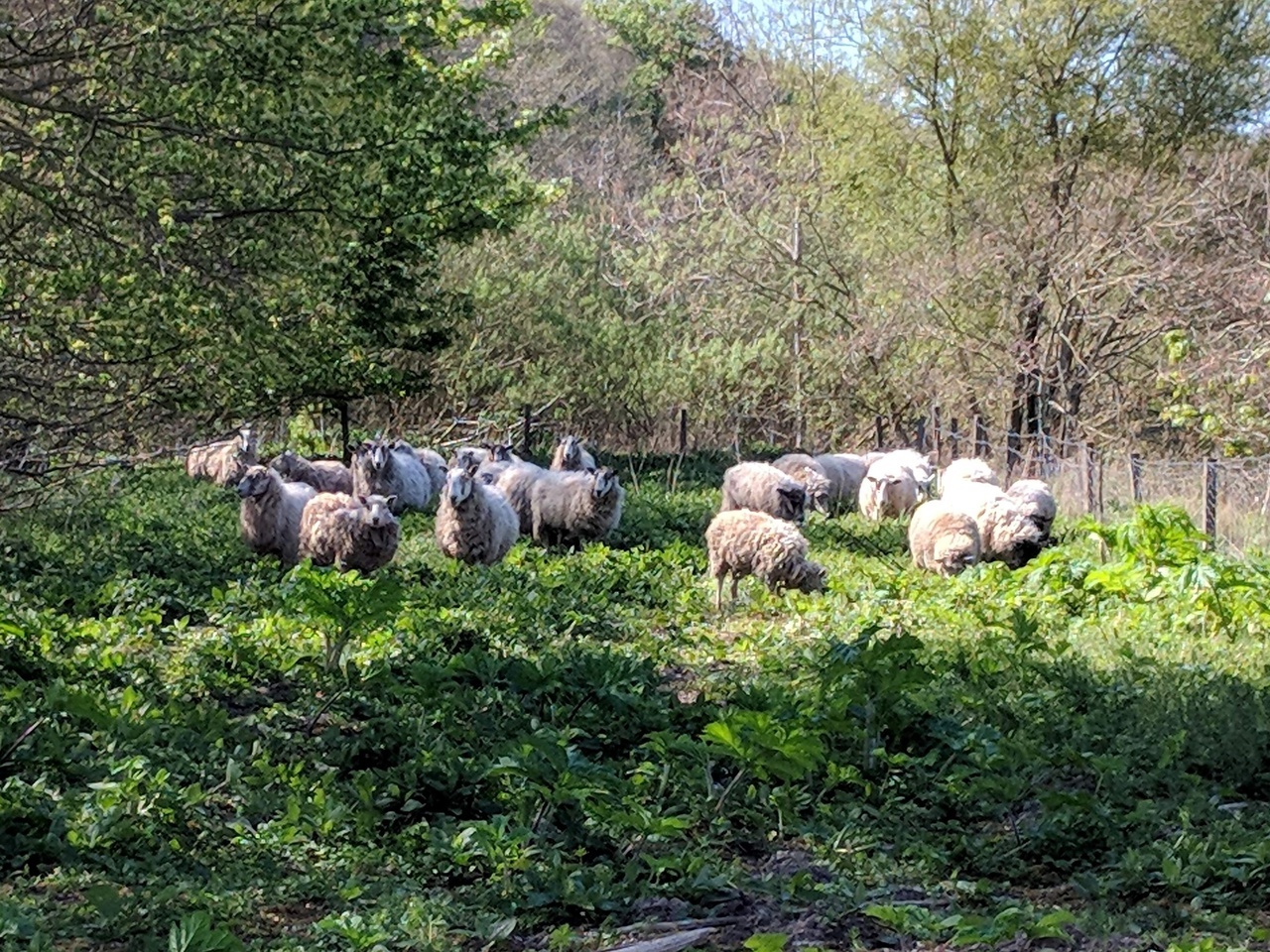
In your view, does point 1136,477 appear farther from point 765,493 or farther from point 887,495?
point 765,493

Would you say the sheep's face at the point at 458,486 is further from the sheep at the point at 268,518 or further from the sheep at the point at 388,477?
the sheep at the point at 388,477

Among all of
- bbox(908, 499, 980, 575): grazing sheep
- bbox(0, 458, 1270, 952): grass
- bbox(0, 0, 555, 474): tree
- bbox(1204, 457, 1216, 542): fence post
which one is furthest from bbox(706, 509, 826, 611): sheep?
bbox(1204, 457, 1216, 542): fence post

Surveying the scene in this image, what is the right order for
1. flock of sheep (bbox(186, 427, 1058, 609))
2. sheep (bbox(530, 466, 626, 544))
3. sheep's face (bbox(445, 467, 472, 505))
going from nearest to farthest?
flock of sheep (bbox(186, 427, 1058, 609))
sheep's face (bbox(445, 467, 472, 505))
sheep (bbox(530, 466, 626, 544))

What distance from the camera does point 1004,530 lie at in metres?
14.3

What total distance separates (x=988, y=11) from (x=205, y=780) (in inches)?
799

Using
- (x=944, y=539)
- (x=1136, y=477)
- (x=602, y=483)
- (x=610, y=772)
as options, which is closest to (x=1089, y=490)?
(x=1136, y=477)

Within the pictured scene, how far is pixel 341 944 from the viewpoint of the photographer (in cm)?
441

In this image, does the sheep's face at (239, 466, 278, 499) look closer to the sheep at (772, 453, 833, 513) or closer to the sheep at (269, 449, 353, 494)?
the sheep at (269, 449, 353, 494)

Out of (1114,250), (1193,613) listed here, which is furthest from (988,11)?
(1193,613)

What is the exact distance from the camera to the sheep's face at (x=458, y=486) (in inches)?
525

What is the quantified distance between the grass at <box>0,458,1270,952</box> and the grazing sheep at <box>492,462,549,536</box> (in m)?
5.27

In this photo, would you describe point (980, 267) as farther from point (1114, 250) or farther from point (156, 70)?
point (156, 70)

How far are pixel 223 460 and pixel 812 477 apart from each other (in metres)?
8.51

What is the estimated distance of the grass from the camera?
482 cm
